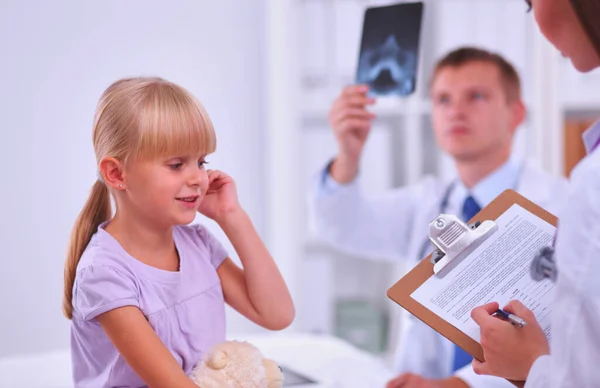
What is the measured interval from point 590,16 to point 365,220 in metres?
1.21

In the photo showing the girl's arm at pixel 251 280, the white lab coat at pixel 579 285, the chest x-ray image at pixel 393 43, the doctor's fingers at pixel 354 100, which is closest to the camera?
the white lab coat at pixel 579 285

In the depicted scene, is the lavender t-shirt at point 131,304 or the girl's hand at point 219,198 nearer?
the lavender t-shirt at point 131,304

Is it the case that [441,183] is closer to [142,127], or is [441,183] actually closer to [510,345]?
[510,345]

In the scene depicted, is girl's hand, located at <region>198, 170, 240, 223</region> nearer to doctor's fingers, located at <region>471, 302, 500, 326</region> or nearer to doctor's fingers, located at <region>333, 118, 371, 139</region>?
doctor's fingers, located at <region>471, 302, 500, 326</region>

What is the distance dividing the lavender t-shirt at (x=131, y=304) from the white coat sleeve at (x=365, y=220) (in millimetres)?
926

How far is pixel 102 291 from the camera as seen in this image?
0.94 meters

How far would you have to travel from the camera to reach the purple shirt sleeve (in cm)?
93

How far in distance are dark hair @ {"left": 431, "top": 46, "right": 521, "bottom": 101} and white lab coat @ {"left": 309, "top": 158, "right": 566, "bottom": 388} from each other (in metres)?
0.20

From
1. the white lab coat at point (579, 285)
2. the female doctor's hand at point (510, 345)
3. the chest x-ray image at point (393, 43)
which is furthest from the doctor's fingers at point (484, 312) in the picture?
the chest x-ray image at point (393, 43)

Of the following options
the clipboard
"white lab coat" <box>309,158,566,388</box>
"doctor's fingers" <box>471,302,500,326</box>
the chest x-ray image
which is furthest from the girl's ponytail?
"white lab coat" <box>309,158,566,388</box>

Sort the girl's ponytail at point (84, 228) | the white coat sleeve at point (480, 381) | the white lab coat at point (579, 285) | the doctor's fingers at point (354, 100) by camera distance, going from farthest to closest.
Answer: the doctor's fingers at point (354, 100)
the white coat sleeve at point (480, 381)
the girl's ponytail at point (84, 228)
the white lab coat at point (579, 285)

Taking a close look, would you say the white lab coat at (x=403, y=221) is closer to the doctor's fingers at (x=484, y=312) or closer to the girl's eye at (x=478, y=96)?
the girl's eye at (x=478, y=96)

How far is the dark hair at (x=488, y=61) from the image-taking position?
6.30 feet

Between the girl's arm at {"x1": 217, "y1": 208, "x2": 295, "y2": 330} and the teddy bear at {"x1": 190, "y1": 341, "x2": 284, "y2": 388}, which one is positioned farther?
the girl's arm at {"x1": 217, "y1": 208, "x2": 295, "y2": 330}
